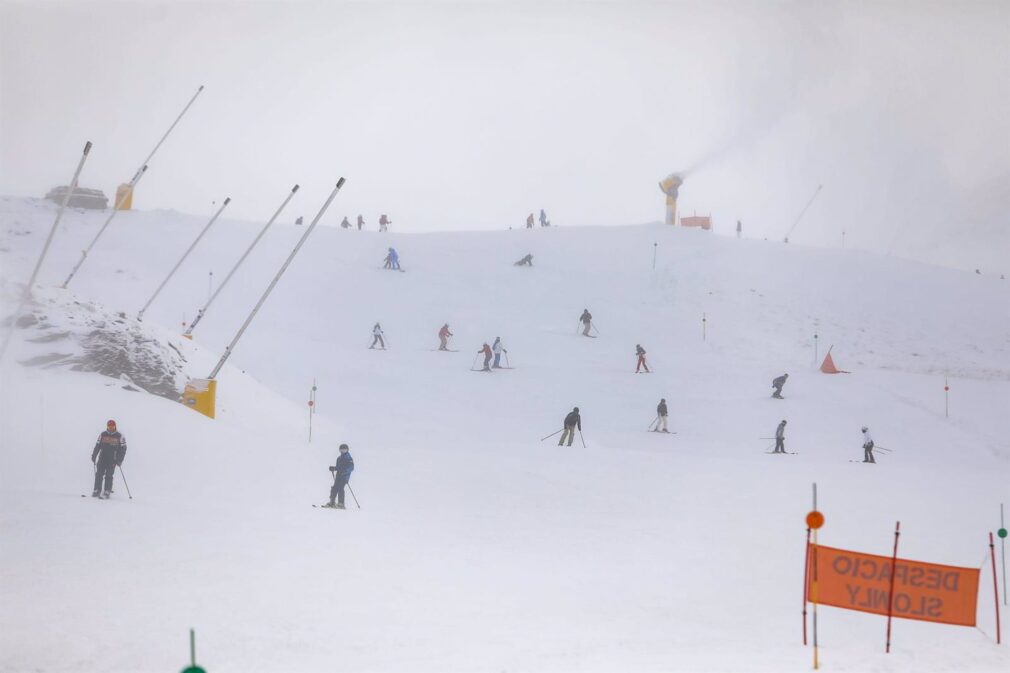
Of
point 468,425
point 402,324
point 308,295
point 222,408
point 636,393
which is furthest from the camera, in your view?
point 308,295

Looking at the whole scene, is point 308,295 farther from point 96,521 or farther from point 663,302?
point 96,521

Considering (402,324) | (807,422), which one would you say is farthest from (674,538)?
(402,324)

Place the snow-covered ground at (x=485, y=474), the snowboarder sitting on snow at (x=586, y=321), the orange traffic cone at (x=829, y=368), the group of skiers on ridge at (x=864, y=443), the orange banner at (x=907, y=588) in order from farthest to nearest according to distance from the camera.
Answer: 1. the snowboarder sitting on snow at (x=586, y=321)
2. the orange traffic cone at (x=829, y=368)
3. the group of skiers on ridge at (x=864, y=443)
4. the orange banner at (x=907, y=588)
5. the snow-covered ground at (x=485, y=474)

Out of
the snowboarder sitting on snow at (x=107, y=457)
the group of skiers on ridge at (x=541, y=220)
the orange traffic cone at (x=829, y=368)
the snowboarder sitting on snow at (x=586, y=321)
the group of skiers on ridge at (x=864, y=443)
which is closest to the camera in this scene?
the snowboarder sitting on snow at (x=107, y=457)

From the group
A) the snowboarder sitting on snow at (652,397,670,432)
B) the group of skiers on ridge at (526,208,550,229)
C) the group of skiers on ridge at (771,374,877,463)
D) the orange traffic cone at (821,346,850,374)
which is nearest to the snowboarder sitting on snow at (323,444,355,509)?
the snowboarder sitting on snow at (652,397,670,432)

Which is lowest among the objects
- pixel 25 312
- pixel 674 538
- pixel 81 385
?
pixel 674 538

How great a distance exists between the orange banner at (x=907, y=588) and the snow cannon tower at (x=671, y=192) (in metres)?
50.6

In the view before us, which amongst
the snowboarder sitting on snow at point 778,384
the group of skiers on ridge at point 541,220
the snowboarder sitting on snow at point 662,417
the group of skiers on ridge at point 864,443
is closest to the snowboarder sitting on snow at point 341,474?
the snowboarder sitting on snow at point 662,417

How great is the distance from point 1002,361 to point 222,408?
31619 millimetres

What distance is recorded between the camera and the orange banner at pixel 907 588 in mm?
10555

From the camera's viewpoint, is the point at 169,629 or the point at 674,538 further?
the point at 674,538

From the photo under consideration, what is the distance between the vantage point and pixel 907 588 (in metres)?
10.6

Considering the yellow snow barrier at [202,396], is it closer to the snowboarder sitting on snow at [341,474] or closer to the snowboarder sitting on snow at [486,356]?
the snowboarder sitting on snow at [341,474]

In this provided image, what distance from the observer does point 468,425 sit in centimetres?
2692
